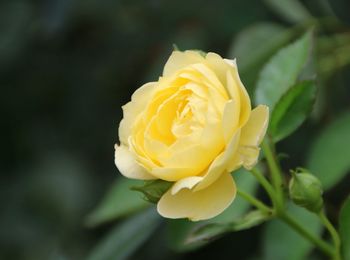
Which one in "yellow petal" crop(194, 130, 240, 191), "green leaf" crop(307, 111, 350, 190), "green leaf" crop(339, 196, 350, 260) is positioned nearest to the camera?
"yellow petal" crop(194, 130, 240, 191)

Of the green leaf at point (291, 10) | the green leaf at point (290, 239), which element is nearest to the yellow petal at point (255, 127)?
the green leaf at point (290, 239)

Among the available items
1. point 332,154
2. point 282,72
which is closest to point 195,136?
point 282,72

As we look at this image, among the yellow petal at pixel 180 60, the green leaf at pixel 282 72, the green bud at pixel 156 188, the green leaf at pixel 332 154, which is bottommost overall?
the green leaf at pixel 332 154

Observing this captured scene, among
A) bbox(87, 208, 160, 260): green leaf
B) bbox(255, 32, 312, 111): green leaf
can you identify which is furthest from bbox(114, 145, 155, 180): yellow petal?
bbox(87, 208, 160, 260): green leaf

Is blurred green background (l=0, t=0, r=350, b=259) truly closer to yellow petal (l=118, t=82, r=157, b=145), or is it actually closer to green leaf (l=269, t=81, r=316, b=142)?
green leaf (l=269, t=81, r=316, b=142)

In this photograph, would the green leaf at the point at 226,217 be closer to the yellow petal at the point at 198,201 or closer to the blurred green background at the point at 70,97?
the yellow petal at the point at 198,201

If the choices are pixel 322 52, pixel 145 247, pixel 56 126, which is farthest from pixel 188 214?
pixel 56 126

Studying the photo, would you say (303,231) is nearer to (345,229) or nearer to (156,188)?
(345,229)
